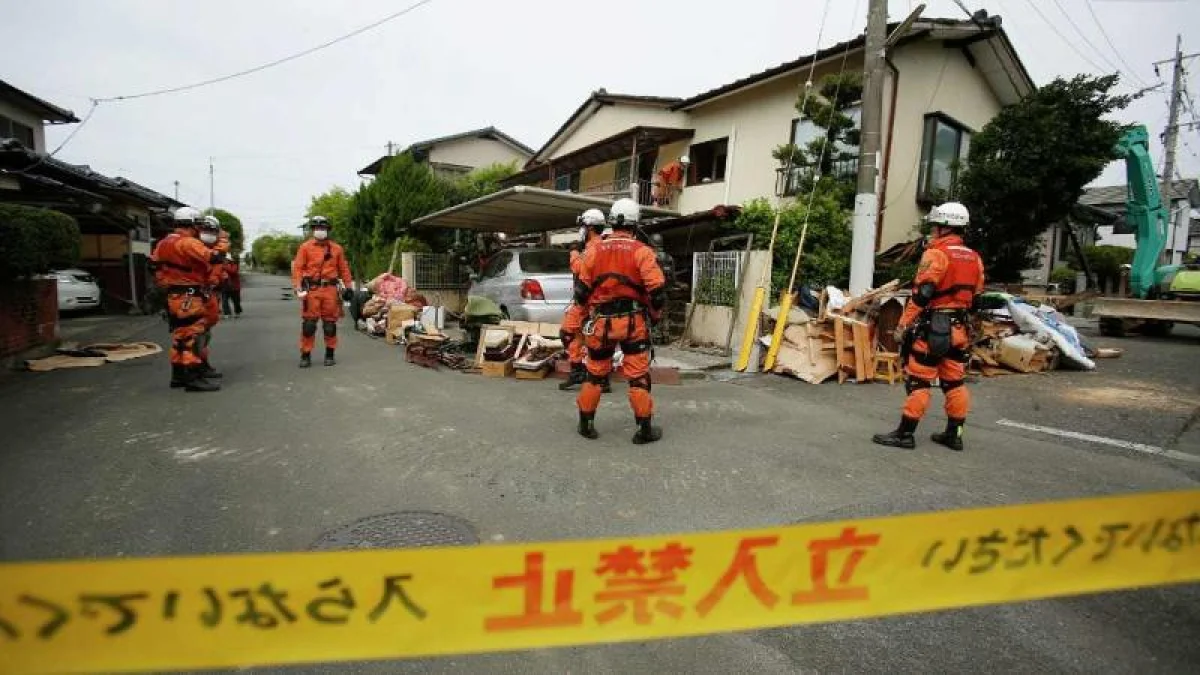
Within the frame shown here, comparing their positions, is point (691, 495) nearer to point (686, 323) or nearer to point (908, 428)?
point (908, 428)

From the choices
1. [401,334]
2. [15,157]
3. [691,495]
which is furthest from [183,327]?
[691,495]

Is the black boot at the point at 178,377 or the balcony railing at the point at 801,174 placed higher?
the balcony railing at the point at 801,174

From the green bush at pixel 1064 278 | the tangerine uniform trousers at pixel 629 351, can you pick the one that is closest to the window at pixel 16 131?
the tangerine uniform trousers at pixel 629 351

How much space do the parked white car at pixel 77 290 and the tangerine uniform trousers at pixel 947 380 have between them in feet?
54.2

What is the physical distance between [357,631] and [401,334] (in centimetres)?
935

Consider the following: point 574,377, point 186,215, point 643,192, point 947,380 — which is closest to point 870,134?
point 947,380

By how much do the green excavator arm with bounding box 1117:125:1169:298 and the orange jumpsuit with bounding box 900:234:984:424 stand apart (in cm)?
1011

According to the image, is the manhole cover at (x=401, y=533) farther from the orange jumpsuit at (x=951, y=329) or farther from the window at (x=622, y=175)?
the window at (x=622, y=175)

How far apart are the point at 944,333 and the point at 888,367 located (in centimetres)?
298

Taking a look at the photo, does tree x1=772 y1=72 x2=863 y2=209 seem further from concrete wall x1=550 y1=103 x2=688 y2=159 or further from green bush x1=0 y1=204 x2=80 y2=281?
green bush x1=0 y1=204 x2=80 y2=281

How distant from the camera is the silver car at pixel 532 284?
8430 millimetres

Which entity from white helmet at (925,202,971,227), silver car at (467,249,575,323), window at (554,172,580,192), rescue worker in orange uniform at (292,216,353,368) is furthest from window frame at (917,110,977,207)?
window at (554,172,580,192)

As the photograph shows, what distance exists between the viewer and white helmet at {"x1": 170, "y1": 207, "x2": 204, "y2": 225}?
Result: 5.96 m

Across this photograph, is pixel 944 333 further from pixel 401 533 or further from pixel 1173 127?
pixel 1173 127
